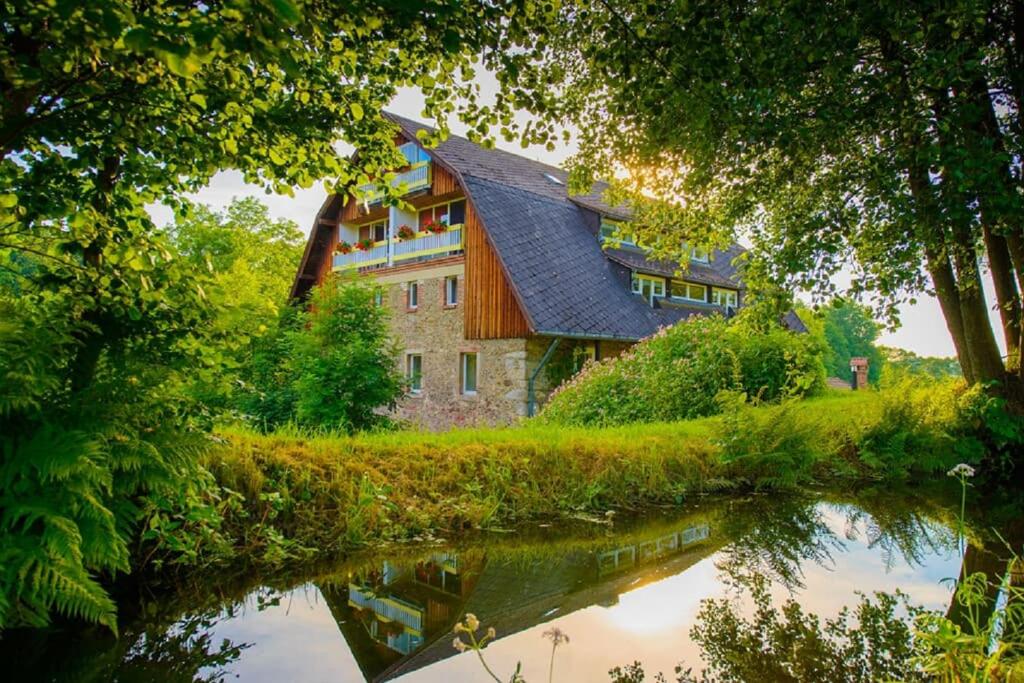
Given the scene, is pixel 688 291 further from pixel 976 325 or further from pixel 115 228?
pixel 115 228

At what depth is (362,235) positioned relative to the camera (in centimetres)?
2495

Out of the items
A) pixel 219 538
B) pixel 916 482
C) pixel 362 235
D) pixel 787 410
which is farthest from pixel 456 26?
pixel 362 235

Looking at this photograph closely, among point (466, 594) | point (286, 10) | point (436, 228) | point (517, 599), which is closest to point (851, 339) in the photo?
point (436, 228)

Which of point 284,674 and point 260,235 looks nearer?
point 284,674

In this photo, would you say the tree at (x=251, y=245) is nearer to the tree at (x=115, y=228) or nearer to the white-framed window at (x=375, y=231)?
the white-framed window at (x=375, y=231)

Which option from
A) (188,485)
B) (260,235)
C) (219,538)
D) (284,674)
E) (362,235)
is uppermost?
(260,235)

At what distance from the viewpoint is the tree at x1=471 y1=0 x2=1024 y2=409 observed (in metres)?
4.22

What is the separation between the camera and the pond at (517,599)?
300cm

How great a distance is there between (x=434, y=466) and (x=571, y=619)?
2191 mm

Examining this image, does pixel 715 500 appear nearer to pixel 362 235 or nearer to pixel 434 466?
pixel 434 466

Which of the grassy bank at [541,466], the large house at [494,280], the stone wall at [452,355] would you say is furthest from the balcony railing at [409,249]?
the grassy bank at [541,466]

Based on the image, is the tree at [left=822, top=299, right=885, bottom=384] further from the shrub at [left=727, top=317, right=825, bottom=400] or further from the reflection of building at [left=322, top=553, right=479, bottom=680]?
the reflection of building at [left=322, top=553, right=479, bottom=680]

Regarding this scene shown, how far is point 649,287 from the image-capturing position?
21906mm

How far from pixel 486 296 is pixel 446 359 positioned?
2.93m
